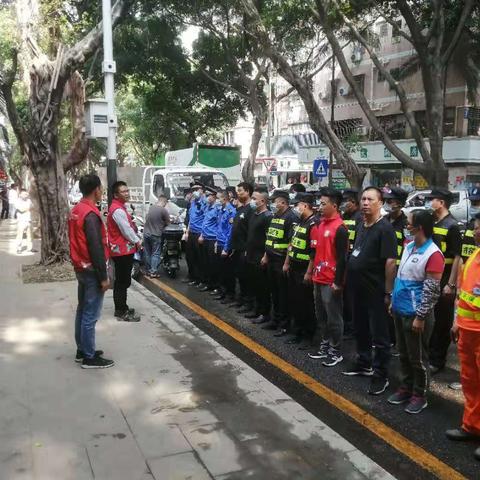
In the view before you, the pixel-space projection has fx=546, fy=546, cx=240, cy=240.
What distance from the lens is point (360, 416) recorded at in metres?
4.23

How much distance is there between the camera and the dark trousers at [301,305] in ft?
19.3

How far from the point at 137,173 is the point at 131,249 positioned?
1186 cm

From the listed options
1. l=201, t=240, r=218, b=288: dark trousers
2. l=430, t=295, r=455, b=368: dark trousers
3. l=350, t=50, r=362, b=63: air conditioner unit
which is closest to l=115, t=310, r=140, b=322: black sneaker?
l=201, t=240, r=218, b=288: dark trousers

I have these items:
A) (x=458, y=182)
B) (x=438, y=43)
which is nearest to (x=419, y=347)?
(x=438, y=43)

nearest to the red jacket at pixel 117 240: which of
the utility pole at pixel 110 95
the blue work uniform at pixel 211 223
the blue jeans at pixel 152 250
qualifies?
the blue work uniform at pixel 211 223

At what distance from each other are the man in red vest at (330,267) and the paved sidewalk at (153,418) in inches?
39.0

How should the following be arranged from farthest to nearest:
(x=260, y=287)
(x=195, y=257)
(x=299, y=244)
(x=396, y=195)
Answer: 1. (x=195, y=257)
2. (x=260, y=287)
3. (x=299, y=244)
4. (x=396, y=195)

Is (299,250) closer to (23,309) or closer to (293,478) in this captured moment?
(293,478)

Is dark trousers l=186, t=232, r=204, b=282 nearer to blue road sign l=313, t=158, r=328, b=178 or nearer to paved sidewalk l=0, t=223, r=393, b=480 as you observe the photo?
paved sidewalk l=0, t=223, r=393, b=480

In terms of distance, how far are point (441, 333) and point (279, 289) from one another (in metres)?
1.94

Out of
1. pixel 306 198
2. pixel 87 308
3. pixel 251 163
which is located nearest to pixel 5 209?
pixel 251 163

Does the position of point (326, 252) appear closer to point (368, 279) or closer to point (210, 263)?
point (368, 279)

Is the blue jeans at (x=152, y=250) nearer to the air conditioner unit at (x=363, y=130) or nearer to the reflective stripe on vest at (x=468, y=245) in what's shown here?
the reflective stripe on vest at (x=468, y=245)

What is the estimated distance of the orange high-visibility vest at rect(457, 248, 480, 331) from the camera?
3.55m
